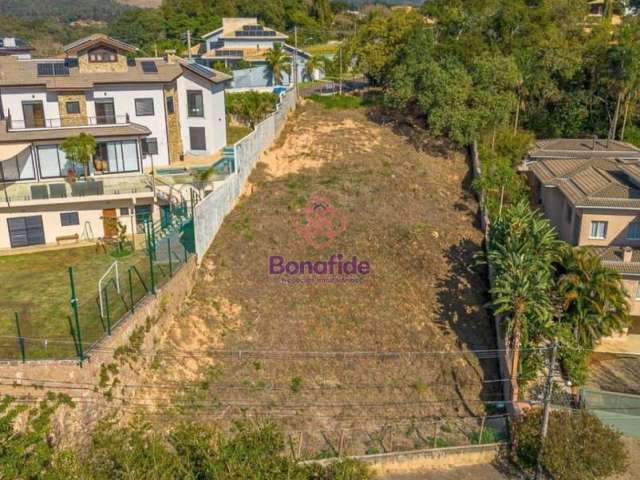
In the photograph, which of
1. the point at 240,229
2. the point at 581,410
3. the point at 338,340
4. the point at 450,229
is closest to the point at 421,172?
the point at 450,229

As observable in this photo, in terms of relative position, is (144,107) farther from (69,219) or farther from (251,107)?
(251,107)

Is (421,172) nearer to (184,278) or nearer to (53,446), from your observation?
(184,278)

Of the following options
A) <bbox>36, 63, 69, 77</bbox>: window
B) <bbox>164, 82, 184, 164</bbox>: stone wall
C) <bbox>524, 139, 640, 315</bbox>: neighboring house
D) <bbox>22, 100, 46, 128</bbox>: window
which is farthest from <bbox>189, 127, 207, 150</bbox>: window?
<bbox>524, 139, 640, 315</bbox>: neighboring house

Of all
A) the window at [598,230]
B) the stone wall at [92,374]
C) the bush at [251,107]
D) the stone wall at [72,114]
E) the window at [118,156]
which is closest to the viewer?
the stone wall at [92,374]

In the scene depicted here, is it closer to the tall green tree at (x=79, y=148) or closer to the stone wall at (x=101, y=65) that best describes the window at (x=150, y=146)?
the stone wall at (x=101, y=65)

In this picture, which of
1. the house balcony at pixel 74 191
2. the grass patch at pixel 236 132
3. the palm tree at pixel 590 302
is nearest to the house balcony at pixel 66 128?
the house balcony at pixel 74 191

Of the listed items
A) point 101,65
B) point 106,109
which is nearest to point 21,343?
point 106,109
